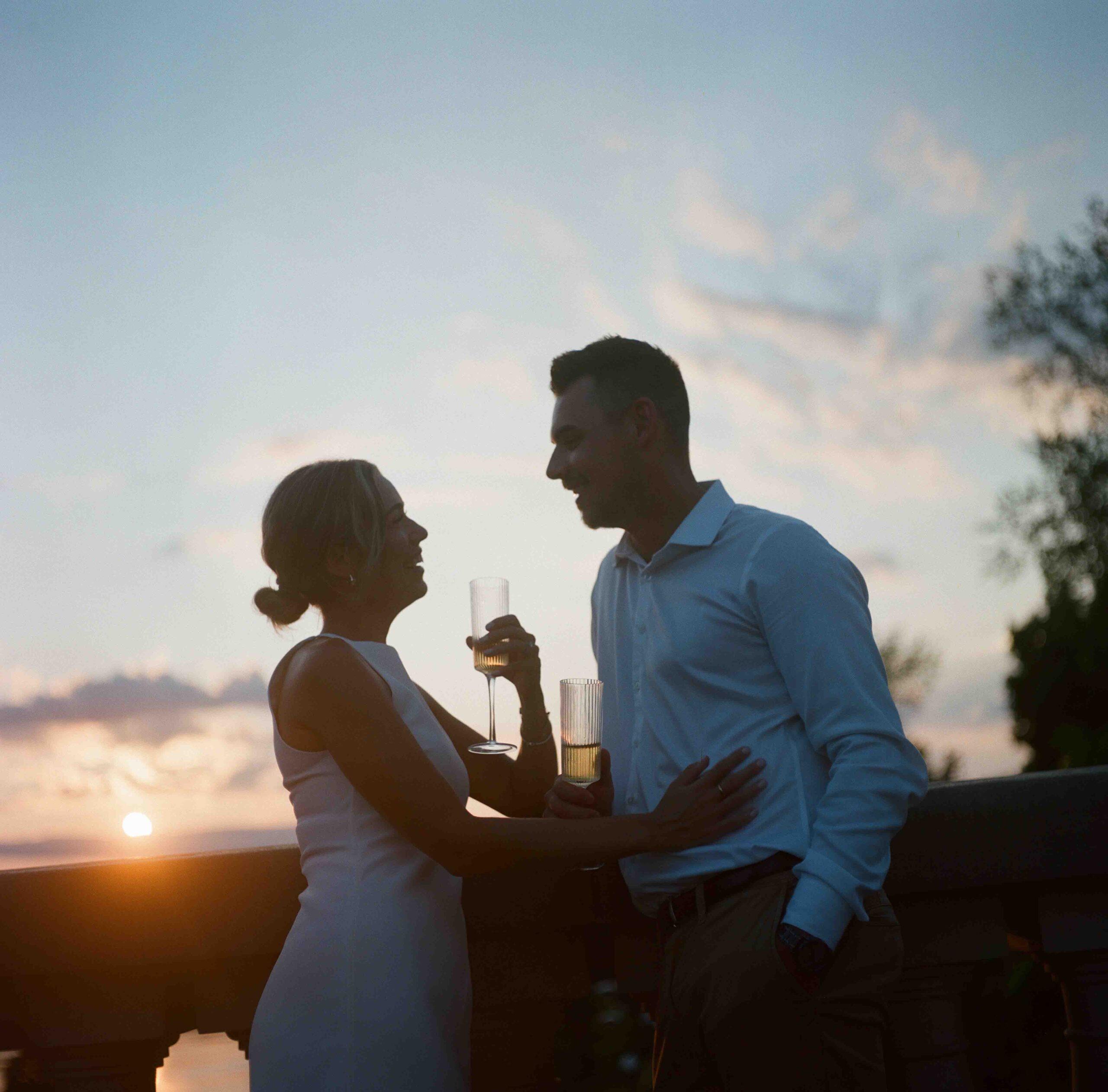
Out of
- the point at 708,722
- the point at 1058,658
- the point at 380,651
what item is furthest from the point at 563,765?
the point at 1058,658

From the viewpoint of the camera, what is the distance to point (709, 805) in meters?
2.62

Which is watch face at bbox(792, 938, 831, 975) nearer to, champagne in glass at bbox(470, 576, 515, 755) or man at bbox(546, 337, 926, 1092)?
man at bbox(546, 337, 926, 1092)

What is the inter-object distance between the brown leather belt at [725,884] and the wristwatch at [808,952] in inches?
7.5

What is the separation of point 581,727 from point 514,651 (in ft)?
1.89

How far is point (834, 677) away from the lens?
8.62 ft

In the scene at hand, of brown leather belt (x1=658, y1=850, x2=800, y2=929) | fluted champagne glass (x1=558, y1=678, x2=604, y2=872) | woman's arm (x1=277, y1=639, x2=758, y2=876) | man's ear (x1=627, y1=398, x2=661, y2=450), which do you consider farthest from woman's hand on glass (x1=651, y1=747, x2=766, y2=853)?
man's ear (x1=627, y1=398, x2=661, y2=450)

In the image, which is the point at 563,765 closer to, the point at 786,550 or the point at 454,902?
the point at 454,902

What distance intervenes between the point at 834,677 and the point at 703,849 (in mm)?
537

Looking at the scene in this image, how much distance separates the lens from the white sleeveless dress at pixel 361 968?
250 cm

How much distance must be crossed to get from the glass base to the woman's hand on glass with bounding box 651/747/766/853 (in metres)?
A: 0.59

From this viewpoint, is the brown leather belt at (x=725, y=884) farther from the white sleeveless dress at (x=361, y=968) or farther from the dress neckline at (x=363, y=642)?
the dress neckline at (x=363, y=642)

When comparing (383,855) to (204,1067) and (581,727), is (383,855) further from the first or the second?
(204,1067)

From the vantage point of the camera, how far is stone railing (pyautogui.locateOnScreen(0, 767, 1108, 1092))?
2.45 metres

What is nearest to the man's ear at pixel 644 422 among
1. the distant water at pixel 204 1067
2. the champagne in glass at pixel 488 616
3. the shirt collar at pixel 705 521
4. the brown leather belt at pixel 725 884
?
the shirt collar at pixel 705 521
